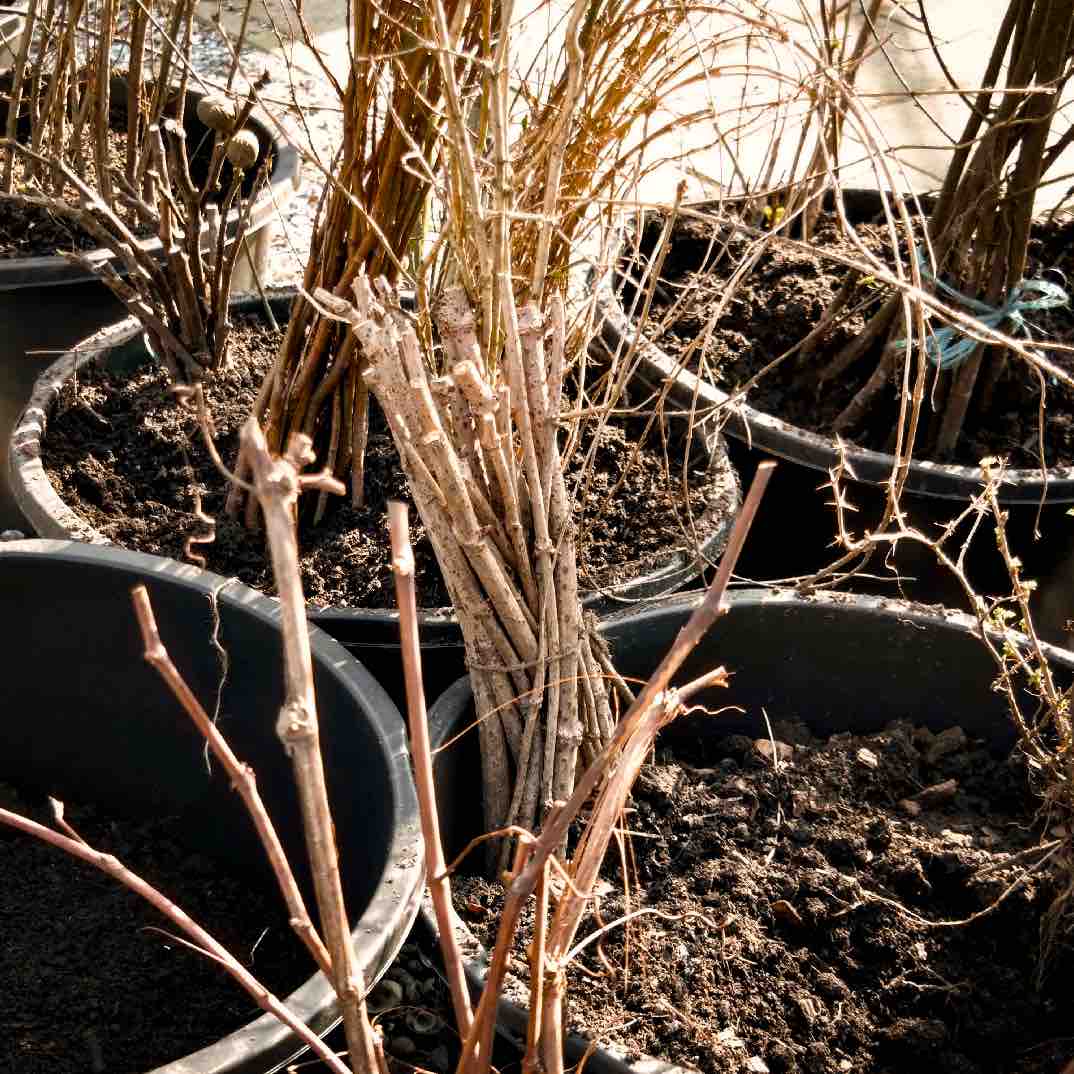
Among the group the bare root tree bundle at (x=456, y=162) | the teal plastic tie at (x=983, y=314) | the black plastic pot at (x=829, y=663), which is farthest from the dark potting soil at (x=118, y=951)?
the teal plastic tie at (x=983, y=314)

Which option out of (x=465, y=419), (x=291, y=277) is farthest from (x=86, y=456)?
(x=291, y=277)

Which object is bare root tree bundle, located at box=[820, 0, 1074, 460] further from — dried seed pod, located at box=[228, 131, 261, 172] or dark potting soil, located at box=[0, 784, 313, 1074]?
dark potting soil, located at box=[0, 784, 313, 1074]

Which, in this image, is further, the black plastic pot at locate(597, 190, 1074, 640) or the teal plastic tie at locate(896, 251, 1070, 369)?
the teal plastic tie at locate(896, 251, 1070, 369)

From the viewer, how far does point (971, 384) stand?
2369mm

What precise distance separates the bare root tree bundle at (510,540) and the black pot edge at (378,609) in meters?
0.31

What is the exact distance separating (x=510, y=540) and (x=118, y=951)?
0.73 m

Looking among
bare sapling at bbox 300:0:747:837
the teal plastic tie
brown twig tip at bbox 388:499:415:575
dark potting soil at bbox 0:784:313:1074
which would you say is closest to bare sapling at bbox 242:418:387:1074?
brown twig tip at bbox 388:499:415:575

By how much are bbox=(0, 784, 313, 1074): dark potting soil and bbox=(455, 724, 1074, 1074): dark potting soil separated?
35cm

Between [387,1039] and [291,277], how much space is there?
6.85 feet

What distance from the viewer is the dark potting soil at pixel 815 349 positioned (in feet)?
8.18

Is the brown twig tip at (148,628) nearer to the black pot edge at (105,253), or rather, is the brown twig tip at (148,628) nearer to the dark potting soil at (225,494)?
the dark potting soil at (225,494)

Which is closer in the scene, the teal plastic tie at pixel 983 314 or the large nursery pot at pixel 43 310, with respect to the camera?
the teal plastic tie at pixel 983 314

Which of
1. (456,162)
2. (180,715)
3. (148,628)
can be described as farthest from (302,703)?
(180,715)

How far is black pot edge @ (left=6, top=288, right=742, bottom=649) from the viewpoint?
189 cm
